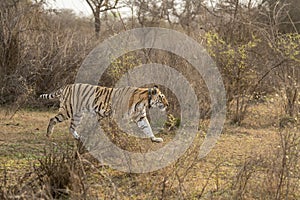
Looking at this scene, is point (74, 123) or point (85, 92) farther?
point (85, 92)

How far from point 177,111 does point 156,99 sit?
121 cm

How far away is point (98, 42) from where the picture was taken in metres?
14.2

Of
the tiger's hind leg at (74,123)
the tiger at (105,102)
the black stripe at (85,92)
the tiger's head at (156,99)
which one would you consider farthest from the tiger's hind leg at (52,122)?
the tiger's head at (156,99)

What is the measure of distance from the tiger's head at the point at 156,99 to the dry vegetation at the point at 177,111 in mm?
528

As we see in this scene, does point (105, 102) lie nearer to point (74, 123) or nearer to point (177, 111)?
point (74, 123)

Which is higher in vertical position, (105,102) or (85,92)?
(85,92)

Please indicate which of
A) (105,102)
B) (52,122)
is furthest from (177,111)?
(52,122)

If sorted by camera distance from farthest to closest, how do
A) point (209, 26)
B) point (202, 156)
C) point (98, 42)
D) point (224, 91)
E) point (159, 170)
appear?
1. point (98, 42)
2. point (209, 26)
3. point (224, 91)
4. point (202, 156)
5. point (159, 170)

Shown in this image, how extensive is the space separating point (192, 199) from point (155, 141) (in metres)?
2.69

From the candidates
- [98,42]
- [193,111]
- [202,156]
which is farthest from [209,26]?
[202,156]

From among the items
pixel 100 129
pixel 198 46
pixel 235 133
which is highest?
pixel 198 46

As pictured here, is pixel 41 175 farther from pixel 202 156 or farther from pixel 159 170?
pixel 202 156

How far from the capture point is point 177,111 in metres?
10.1

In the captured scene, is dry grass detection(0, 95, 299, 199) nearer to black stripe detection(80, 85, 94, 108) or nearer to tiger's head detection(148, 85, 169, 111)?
black stripe detection(80, 85, 94, 108)
